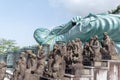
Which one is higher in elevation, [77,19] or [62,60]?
[77,19]

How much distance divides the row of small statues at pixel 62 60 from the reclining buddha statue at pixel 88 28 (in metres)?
5.16

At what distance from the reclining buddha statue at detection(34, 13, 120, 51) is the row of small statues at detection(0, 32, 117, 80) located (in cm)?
516

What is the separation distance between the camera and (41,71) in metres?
14.2

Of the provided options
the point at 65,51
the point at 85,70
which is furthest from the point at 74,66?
the point at 65,51

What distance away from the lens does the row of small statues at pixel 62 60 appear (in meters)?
13.4

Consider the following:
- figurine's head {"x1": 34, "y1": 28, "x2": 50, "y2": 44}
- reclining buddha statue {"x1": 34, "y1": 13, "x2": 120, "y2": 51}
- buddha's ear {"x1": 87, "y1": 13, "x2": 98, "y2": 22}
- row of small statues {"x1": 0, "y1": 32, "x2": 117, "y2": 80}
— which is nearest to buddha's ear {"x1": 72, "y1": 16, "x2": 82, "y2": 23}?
reclining buddha statue {"x1": 34, "y1": 13, "x2": 120, "y2": 51}

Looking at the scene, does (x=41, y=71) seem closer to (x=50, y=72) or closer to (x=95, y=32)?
(x=50, y=72)

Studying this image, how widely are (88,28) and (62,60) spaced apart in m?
7.98

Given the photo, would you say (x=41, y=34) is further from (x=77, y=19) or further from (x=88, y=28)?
(x=88, y=28)

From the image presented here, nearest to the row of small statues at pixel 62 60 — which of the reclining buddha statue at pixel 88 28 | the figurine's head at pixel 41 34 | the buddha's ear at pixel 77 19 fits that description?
the reclining buddha statue at pixel 88 28

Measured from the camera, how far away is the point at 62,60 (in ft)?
44.8

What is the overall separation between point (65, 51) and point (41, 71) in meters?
1.33

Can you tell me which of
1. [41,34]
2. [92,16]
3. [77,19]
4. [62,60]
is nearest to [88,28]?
[92,16]

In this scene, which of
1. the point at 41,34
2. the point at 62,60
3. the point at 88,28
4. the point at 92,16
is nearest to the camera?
the point at 62,60
